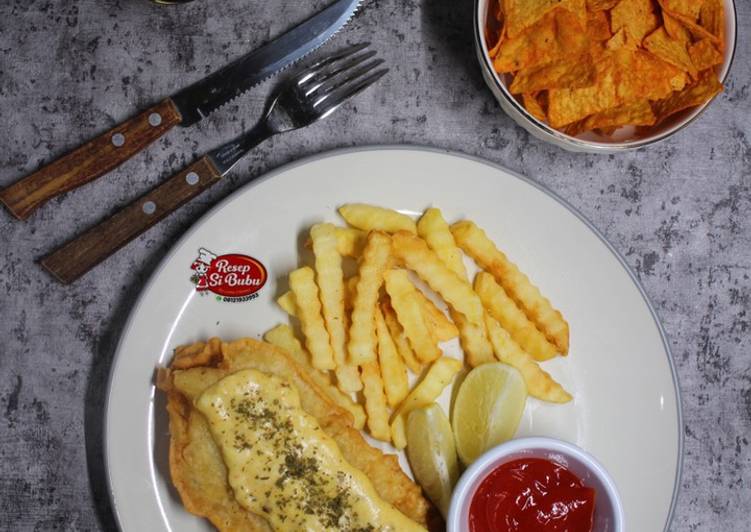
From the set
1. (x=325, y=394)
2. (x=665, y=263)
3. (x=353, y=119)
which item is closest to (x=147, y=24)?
(x=353, y=119)

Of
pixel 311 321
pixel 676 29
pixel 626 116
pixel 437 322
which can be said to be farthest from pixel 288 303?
pixel 676 29

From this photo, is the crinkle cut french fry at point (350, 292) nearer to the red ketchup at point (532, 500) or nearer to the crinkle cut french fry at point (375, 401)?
the crinkle cut french fry at point (375, 401)

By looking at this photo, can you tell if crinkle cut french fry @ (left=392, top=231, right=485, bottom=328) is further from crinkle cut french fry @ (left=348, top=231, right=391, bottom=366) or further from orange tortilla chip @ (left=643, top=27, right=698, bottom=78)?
orange tortilla chip @ (left=643, top=27, right=698, bottom=78)

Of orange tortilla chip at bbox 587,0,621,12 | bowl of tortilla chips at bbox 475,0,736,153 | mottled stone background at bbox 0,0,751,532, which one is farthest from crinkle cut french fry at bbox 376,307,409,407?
orange tortilla chip at bbox 587,0,621,12

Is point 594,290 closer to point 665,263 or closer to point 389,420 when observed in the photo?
point 665,263

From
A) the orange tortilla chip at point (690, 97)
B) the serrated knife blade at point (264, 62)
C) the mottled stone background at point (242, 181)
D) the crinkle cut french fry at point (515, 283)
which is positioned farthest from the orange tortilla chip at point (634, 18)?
the serrated knife blade at point (264, 62)
